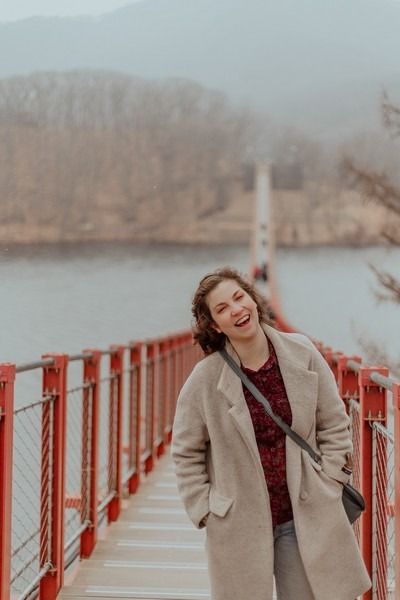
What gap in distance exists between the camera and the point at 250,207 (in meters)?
91.6

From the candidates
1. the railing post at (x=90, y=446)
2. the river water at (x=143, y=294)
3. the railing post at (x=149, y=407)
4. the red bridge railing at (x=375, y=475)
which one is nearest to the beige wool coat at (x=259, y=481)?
the red bridge railing at (x=375, y=475)

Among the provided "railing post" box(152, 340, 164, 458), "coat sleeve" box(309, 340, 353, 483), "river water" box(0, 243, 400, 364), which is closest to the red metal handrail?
"coat sleeve" box(309, 340, 353, 483)

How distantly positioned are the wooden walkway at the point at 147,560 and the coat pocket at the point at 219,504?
4.87 ft

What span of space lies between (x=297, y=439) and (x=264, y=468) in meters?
0.11

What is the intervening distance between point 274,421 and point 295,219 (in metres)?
89.3

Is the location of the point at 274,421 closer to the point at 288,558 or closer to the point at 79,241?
the point at 288,558

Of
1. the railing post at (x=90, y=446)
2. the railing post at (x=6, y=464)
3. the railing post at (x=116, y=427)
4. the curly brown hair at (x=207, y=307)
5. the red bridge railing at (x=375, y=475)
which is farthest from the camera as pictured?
the railing post at (x=116, y=427)

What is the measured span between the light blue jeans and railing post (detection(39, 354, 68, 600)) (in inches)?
56.0

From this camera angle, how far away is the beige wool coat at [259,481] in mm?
2135

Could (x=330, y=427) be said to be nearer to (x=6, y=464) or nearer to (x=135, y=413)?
(x=6, y=464)

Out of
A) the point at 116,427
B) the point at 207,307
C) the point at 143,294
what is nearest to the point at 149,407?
the point at 116,427

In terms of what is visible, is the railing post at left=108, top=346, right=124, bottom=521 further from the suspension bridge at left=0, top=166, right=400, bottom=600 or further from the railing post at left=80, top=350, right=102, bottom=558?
the railing post at left=80, top=350, right=102, bottom=558

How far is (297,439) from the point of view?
2.15 metres

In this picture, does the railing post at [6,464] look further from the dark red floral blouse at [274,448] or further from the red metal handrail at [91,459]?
the dark red floral blouse at [274,448]
